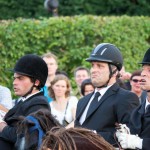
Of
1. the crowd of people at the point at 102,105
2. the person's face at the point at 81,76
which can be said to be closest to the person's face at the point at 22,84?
the crowd of people at the point at 102,105

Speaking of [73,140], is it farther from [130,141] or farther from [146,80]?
[146,80]

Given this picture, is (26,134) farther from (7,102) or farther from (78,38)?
(78,38)

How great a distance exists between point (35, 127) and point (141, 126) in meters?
1.32

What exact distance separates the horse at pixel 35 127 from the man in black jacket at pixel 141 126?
1.02m

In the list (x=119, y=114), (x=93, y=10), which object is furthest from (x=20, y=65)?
(x=93, y=10)

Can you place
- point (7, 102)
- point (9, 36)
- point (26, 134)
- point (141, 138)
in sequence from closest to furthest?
point (26, 134), point (141, 138), point (7, 102), point (9, 36)

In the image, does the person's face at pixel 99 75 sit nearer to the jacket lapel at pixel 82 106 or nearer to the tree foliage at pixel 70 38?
the jacket lapel at pixel 82 106

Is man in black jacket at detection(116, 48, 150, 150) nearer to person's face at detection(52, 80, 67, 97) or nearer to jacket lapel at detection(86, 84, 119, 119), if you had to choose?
jacket lapel at detection(86, 84, 119, 119)

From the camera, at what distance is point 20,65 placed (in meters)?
7.60

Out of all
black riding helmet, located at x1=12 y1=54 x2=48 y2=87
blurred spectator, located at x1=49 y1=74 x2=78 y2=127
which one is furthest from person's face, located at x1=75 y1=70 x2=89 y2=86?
black riding helmet, located at x1=12 y1=54 x2=48 y2=87

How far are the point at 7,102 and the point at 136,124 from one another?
1.97 m

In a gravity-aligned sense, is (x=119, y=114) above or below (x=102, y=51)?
below

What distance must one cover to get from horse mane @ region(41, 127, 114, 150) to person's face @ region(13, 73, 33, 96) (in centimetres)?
378

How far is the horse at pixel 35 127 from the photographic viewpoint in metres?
5.86
